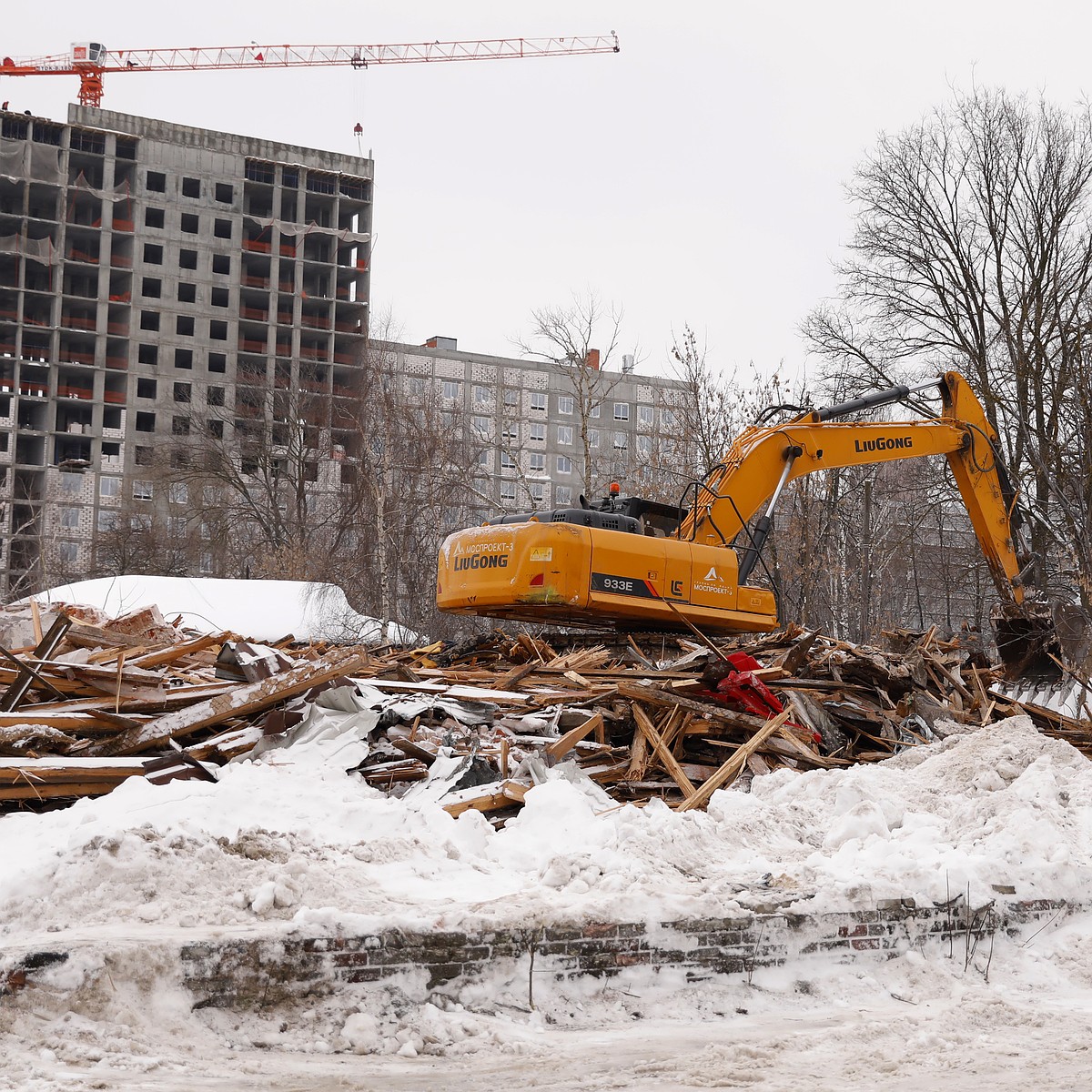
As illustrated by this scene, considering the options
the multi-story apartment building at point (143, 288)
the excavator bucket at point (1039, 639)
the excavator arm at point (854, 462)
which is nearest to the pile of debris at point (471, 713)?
the excavator bucket at point (1039, 639)

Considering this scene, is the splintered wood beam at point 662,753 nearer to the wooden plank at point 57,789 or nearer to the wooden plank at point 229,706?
the wooden plank at point 229,706

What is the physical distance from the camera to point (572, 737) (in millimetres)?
7867

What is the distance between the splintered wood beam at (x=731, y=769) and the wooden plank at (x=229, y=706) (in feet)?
8.44

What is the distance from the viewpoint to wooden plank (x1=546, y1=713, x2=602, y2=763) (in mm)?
7691

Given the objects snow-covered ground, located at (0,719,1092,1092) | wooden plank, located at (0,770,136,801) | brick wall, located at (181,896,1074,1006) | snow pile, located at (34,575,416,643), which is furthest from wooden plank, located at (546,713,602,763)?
snow pile, located at (34,575,416,643)

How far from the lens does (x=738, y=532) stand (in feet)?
40.8

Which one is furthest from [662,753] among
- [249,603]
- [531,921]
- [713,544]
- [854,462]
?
[249,603]

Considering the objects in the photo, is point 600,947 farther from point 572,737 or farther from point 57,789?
point 57,789

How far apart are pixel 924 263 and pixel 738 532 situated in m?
19.3

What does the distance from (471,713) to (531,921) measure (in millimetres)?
3637

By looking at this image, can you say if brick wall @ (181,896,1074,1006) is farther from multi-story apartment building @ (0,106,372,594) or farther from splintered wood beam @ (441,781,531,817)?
multi-story apartment building @ (0,106,372,594)

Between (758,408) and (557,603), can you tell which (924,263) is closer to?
(758,408)

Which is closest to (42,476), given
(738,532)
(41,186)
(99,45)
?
(41,186)

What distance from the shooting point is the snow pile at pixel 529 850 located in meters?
4.80
